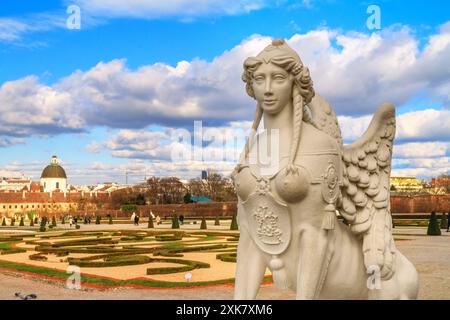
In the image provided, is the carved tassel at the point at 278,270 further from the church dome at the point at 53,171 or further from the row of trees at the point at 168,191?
the church dome at the point at 53,171

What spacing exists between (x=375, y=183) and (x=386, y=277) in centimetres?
84

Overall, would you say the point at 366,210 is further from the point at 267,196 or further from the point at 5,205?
the point at 5,205

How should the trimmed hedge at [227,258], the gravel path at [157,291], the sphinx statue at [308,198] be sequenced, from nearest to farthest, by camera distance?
1. the sphinx statue at [308,198]
2. the gravel path at [157,291]
3. the trimmed hedge at [227,258]

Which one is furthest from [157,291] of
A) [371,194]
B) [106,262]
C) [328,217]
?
[328,217]

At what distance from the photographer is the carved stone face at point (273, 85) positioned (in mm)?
4375

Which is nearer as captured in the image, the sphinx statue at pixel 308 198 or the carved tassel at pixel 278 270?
the sphinx statue at pixel 308 198

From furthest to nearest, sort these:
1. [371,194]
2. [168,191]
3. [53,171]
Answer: [53,171] → [168,191] → [371,194]

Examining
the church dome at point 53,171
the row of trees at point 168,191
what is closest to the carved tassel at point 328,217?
the row of trees at point 168,191

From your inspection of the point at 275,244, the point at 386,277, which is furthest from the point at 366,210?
the point at 275,244

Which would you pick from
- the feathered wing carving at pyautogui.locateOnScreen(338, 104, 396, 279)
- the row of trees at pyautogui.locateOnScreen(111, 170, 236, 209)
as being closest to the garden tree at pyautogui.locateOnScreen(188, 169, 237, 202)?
the row of trees at pyautogui.locateOnScreen(111, 170, 236, 209)

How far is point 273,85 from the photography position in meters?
4.39

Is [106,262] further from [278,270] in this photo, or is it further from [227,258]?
[278,270]

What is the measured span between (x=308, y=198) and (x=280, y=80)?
101 cm
